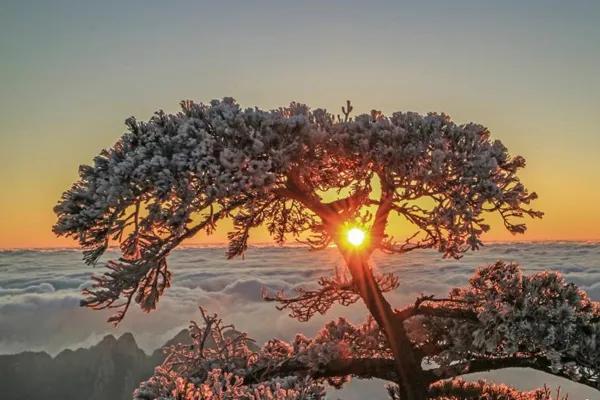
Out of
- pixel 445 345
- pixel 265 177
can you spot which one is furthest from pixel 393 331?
pixel 265 177

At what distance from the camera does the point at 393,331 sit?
16609 millimetres

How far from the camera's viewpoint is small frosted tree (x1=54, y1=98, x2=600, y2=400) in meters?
11.9

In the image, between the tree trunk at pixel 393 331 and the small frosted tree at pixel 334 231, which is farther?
the tree trunk at pixel 393 331

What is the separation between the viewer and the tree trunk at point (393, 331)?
16.4 m

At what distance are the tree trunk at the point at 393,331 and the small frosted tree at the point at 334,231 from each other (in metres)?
0.04

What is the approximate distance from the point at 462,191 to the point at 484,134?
1782 millimetres

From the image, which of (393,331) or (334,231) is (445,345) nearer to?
(393,331)

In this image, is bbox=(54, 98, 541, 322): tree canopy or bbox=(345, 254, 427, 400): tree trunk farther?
bbox=(345, 254, 427, 400): tree trunk

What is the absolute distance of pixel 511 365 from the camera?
16859 millimetres

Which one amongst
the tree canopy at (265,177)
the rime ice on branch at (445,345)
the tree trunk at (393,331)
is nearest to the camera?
the tree canopy at (265,177)

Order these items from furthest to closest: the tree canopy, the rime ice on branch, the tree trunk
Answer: the tree trunk
the rime ice on branch
the tree canopy

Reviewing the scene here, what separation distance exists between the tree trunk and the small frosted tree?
0.12 ft

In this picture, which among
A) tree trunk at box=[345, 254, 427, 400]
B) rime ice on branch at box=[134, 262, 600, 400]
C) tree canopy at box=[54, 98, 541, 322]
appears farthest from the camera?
tree trunk at box=[345, 254, 427, 400]

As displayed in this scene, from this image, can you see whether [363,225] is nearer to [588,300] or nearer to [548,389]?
[588,300]
